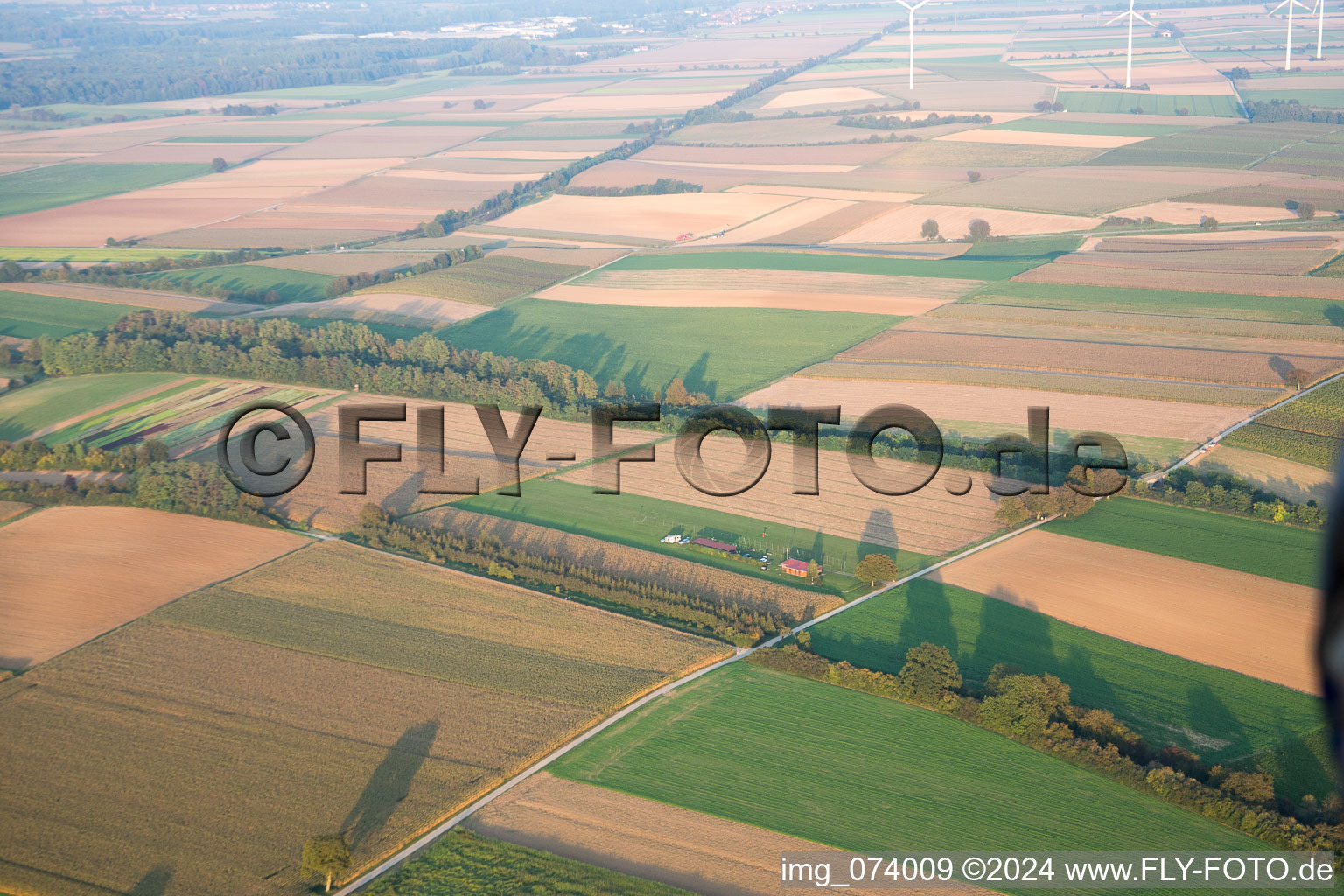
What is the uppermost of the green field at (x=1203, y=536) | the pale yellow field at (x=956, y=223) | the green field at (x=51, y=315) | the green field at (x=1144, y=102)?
the green field at (x=1144, y=102)

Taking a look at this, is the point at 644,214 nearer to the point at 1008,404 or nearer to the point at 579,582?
the point at 1008,404

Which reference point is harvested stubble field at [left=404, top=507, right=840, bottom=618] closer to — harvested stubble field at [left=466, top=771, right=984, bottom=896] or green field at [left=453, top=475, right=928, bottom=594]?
green field at [left=453, top=475, right=928, bottom=594]

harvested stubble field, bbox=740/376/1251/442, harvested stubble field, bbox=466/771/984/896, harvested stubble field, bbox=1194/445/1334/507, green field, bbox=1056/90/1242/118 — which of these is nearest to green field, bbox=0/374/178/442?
harvested stubble field, bbox=740/376/1251/442

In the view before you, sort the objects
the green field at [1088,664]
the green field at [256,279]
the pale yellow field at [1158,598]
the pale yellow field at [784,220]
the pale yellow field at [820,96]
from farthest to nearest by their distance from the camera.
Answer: the pale yellow field at [820,96] → the pale yellow field at [784,220] → the green field at [256,279] → the pale yellow field at [1158,598] → the green field at [1088,664]

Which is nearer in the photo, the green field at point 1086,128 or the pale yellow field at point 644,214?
the pale yellow field at point 644,214

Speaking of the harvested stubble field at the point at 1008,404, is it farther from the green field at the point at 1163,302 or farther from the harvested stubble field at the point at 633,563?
the harvested stubble field at the point at 633,563

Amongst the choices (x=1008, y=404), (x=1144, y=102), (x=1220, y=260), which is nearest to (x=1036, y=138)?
(x=1144, y=102)

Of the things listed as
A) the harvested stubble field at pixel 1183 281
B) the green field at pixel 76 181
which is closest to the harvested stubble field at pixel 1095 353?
the harvested stubble field at pixel 1183 281
